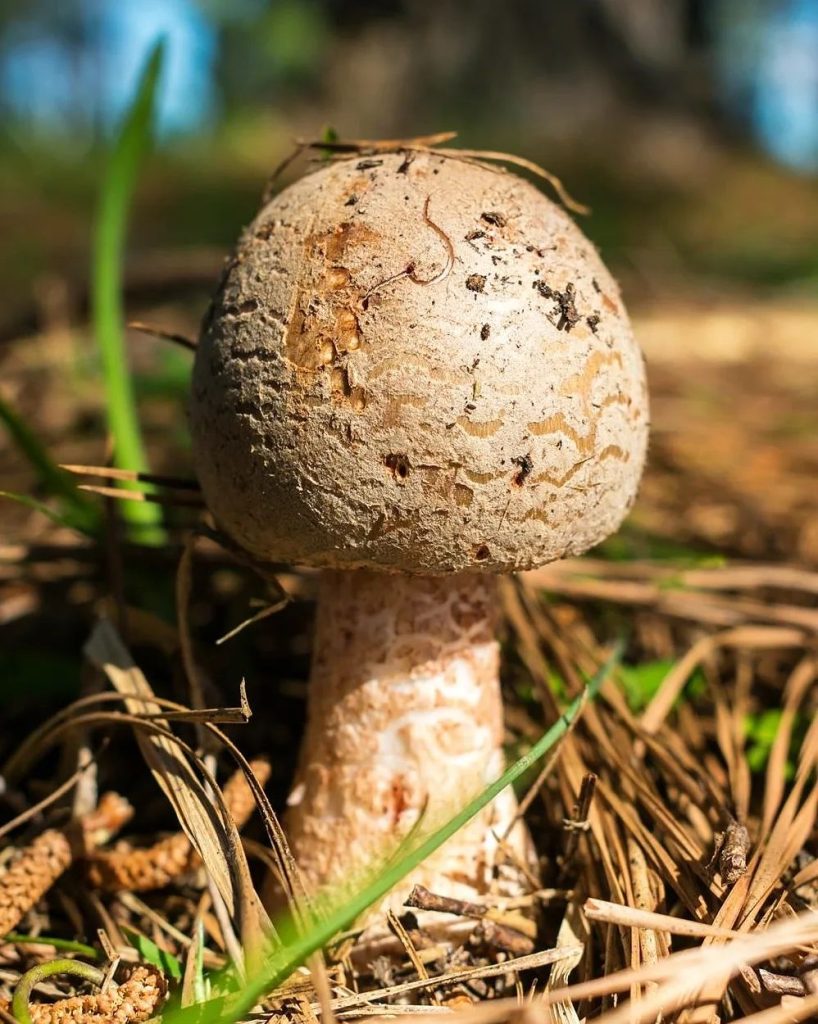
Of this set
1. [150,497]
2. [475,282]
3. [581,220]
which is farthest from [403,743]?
[581,220]

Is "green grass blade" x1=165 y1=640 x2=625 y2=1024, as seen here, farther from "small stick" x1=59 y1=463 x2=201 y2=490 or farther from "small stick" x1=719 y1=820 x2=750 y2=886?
"small stick" x1=59 y1=463 x2=201 y2=490

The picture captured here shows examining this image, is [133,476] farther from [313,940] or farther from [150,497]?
[313,940]

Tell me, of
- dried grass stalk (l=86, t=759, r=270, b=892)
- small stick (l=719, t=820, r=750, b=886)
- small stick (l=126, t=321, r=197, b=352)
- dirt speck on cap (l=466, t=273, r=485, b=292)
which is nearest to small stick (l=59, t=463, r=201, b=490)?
small stick (l=126, t=321, r=197, b=352)

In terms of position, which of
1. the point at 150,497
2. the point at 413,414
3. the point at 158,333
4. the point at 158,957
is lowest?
the point at 158,957

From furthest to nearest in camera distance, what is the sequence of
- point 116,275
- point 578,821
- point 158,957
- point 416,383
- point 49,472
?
point 116,275, point 49,472, point 578,821, point 158,957, point 416,383

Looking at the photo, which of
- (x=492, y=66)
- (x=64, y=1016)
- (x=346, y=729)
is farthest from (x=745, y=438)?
(x=492, y=66)

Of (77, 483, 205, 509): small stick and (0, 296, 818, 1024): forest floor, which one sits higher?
(77, 483, 205, 509): small stick
